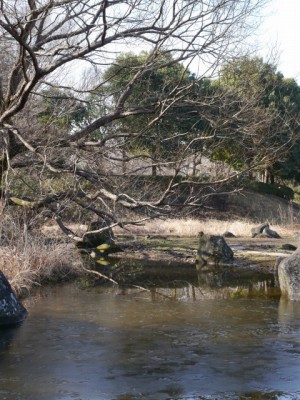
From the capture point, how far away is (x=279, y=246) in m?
18.1

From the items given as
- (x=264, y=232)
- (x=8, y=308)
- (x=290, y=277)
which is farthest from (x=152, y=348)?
(x=264, y=232)

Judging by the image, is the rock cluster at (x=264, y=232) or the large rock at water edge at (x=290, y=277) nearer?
the large rock at water edge at (x=290, y=277)

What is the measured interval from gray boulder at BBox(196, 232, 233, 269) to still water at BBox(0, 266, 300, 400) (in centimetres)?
460

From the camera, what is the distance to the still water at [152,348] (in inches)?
235

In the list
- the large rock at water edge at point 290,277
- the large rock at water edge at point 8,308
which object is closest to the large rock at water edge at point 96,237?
the large rock at water edge at point 290,277

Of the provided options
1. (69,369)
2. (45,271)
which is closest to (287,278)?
(45,271)

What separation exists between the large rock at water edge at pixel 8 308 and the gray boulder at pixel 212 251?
7456 millimetres

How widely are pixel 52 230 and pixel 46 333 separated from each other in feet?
31.5

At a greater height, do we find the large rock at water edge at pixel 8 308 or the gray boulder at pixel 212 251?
the gray boulder at pixel 212 251

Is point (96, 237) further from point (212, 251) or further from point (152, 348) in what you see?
point (152, 348)

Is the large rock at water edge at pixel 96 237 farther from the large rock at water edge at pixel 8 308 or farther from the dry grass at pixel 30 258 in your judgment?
the large rock at water edge at pixel 8 308

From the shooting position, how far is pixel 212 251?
16047 mm

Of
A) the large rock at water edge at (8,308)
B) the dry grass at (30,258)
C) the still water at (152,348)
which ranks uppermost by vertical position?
the dry grass at (30,258)

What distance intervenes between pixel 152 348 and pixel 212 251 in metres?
8.75
